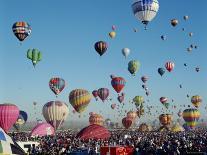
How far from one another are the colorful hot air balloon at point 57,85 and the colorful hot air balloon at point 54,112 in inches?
58.6

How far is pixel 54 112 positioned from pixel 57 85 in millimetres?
3548

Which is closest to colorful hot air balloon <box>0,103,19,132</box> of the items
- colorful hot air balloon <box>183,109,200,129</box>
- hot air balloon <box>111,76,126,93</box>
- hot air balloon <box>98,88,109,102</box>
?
hot air balloon <box>111,76,126,93</box>

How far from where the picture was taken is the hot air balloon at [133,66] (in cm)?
5594

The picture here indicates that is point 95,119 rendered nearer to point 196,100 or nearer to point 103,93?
point 103,93

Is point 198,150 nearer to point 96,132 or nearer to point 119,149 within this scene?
point 119,149

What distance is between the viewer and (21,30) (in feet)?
148

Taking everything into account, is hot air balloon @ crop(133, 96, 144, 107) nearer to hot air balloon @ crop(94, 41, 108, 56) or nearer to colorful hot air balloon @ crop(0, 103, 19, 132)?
hot air balloon @ crop(94, 41, 108, 56)

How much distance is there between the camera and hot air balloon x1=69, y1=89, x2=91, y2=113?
171 feet

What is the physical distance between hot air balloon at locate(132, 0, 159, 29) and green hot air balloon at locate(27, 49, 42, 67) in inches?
535

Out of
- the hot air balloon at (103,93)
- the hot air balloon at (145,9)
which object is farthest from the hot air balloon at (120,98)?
the hot air balloon at (145,9)

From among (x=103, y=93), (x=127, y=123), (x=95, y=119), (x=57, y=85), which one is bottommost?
(x=127, y=123)

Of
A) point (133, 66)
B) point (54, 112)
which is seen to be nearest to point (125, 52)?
point (133, 66)

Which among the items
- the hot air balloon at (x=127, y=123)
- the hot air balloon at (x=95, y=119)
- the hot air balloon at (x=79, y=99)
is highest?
the hot air balloon at (x=79, y=99)

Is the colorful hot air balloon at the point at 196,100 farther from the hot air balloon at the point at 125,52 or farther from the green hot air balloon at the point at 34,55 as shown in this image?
the green hot air balloon at the point at 34,55
